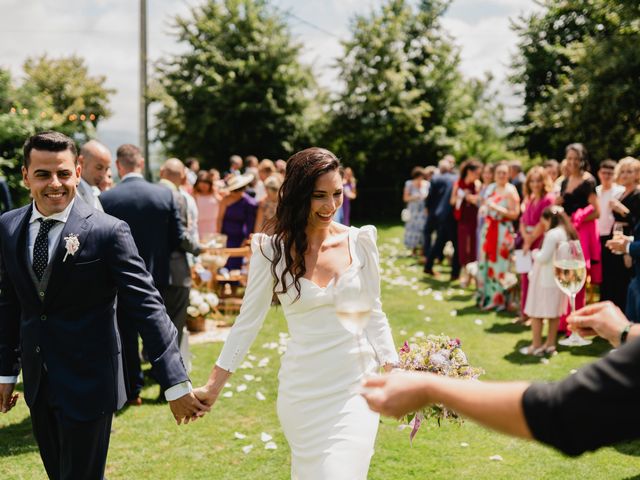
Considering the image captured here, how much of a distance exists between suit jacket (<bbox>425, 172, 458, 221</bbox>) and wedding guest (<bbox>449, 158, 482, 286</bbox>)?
1.64 feet

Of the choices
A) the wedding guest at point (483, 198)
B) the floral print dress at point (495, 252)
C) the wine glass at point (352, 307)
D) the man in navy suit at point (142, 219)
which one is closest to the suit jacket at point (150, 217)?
the man in navy suit at point (142, 219)

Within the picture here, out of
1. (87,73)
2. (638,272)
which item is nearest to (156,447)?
(638,272)

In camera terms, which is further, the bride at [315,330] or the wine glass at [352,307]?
the bride at [315,330]

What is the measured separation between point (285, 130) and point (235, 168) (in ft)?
43.8

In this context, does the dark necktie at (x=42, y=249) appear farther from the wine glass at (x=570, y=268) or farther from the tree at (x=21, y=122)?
the tree at (x=21, y=122)

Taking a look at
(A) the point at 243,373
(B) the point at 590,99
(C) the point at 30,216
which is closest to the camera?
(C) the point at 30,216

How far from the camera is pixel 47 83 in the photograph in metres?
47.3

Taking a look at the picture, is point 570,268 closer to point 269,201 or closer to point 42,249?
point 42,249

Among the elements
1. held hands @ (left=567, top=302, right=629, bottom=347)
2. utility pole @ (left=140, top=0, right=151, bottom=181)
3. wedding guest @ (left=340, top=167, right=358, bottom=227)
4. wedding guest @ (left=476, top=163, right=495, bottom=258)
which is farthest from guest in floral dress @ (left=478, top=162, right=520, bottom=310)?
utility pole @ (left=140, top=0, right=151, bottom=181)

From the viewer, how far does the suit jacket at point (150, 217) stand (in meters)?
6.33

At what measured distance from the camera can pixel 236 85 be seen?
27.4 meters

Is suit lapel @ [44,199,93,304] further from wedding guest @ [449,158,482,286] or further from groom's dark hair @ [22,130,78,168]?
wedding guest @ [449,158,482,286]

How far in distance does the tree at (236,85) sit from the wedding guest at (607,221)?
1983 cm

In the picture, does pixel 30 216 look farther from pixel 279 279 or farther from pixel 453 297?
pixel 453 297
